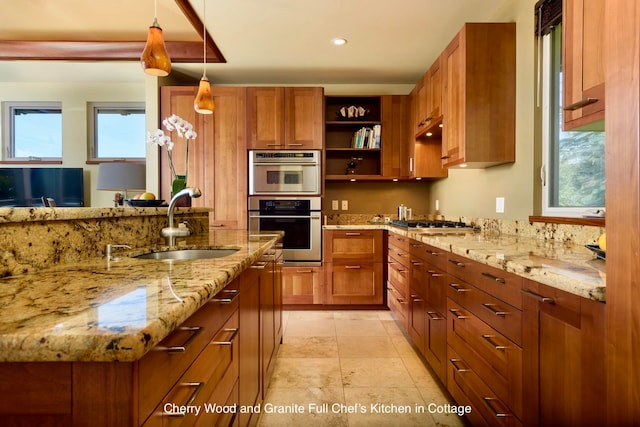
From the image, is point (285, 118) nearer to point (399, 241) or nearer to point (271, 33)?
point (271, 33)

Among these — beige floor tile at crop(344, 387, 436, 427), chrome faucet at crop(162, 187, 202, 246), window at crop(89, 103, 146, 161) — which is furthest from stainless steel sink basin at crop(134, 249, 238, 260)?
window at crop(89, 103, 146, 161)

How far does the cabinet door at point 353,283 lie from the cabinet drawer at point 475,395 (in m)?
1.71

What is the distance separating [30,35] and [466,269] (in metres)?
A: 4.55

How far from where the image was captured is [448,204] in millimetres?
3432

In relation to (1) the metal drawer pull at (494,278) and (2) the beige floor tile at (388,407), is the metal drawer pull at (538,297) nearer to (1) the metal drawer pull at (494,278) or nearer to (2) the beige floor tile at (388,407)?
(1) the metal drawer pull at (494,278)

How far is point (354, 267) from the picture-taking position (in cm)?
349

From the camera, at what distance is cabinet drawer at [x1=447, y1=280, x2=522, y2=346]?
1169 millimetres

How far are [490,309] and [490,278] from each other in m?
0.12

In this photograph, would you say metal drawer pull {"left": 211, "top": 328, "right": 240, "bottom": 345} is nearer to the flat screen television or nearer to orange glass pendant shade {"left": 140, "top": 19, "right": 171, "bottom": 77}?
orange glass pendant shade {"left": 140, "top": 19, "right": 171, "bottom": 77}

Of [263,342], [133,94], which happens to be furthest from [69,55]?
[263,342]

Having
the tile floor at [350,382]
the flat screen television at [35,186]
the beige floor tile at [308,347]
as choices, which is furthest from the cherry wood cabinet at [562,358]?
Answer: the flat screen television at [35,186]

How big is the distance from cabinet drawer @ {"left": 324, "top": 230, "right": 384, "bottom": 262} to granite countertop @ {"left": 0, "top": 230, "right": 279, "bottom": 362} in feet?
8.21

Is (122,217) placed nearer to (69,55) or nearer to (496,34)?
(496,34)

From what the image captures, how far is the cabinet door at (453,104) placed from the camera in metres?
2.28
